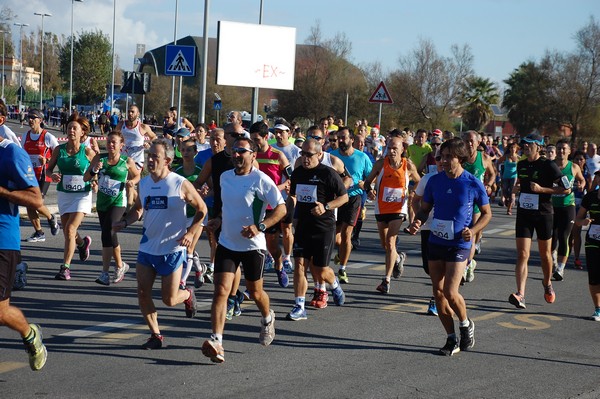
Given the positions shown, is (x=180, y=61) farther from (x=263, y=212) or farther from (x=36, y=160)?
(x=263, y=212)

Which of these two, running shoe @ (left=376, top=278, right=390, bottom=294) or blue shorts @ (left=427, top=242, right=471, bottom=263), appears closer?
blue shorts @ (left=427, top=242, right=471, bottom=263)

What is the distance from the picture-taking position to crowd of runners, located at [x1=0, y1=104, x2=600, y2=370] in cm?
709

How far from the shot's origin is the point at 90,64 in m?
71.1

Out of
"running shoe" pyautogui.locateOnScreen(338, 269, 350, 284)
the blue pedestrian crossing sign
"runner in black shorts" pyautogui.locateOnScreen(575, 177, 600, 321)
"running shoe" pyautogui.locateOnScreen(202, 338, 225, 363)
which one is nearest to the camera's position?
"running shoe" pyautogui.locateOnScreen(202, 338, 225, 363)

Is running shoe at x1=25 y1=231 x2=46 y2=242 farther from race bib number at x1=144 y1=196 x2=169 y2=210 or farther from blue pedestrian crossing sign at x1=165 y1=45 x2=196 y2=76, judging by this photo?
blue pedestrian crossing sign at x1=165 y1=45 x2=196 y2=76

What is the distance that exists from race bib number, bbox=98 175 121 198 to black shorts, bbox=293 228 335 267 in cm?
254

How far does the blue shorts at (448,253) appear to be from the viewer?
7.39 meters

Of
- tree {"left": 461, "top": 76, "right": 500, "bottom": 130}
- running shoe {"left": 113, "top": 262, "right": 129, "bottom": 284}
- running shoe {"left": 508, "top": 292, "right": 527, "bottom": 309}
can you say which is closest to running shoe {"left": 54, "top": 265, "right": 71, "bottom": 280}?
running shoe {"left": 113, "top": 262, "right": 129, "bottom": 284}

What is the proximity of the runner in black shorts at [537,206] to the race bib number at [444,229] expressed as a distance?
105 inches

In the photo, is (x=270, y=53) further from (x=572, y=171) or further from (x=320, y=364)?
(x=320, y=364)

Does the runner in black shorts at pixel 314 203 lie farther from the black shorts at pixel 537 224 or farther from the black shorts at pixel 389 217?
the black shorts at pixel 537 224

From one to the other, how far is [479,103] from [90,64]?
107 feet

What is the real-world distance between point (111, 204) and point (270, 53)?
1773 cm

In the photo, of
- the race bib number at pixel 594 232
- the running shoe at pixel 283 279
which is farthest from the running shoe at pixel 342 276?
the race bib number at pixel 594 232
